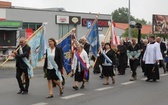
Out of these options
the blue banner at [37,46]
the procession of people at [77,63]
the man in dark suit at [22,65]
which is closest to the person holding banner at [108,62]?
the procession of people at [77,63]

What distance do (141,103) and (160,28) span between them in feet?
137

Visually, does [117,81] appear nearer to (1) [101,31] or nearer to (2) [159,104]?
(2) [159,104]

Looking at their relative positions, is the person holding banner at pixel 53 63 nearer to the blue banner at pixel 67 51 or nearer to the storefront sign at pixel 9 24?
the blue banner at pixel 67 51

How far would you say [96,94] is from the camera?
11.2 m

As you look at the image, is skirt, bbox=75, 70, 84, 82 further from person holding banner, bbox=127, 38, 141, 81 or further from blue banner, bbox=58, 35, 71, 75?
person holding banner, bbox=127, 38, 141, 81

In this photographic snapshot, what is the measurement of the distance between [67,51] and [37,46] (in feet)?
4.38

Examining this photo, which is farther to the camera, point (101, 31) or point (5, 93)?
point (101, 31)

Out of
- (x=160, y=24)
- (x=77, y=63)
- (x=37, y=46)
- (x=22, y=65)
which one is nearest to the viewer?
(x=22, y=65)

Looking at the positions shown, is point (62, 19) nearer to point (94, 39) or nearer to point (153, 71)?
point (94, 39)

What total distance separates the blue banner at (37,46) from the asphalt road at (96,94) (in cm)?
102

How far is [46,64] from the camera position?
1079 centimetres

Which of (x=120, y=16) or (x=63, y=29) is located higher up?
(x=120, y=16)

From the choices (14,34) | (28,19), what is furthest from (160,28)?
(14,34)

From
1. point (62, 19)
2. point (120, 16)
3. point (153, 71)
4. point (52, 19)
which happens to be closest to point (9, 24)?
point (52, 19)
